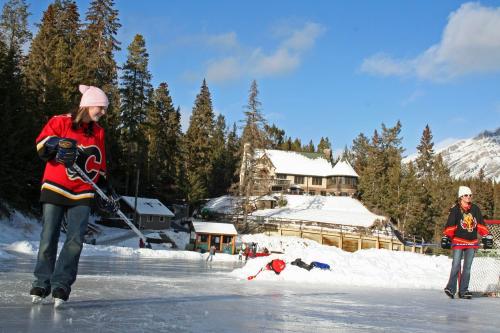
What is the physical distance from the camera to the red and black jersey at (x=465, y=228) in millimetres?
7859

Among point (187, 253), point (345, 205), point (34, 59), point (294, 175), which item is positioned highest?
point (34, 59)

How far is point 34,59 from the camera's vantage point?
186ft

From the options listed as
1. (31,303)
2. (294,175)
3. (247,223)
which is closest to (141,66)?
(247,223)

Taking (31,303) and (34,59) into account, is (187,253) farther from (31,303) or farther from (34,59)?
(34,59)

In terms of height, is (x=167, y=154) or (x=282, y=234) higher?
(x=167, y=154)

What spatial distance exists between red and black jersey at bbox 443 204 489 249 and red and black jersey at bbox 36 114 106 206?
573 centimetres

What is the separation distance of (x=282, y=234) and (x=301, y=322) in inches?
2276

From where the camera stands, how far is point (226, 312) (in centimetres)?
478

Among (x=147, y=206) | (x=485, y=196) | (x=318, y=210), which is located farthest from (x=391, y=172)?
(x=485, y=196)

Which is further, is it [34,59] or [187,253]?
[34,59]

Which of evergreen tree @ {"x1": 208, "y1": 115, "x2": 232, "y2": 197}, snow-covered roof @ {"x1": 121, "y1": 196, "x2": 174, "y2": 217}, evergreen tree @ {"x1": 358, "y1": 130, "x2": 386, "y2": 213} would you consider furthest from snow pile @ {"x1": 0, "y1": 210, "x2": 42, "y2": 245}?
evergreen tree @ {"x1": 358, "y1": 130, "x2": 386, "y2": 213}

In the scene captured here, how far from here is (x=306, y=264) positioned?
33.5ft

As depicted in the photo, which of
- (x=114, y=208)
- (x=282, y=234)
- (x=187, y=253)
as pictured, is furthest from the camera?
(x=282, y=234)

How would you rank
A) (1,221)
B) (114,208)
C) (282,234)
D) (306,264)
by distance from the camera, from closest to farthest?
1. (114,208)
2. (306,264)
3. (1,221)
4. (282,234)
